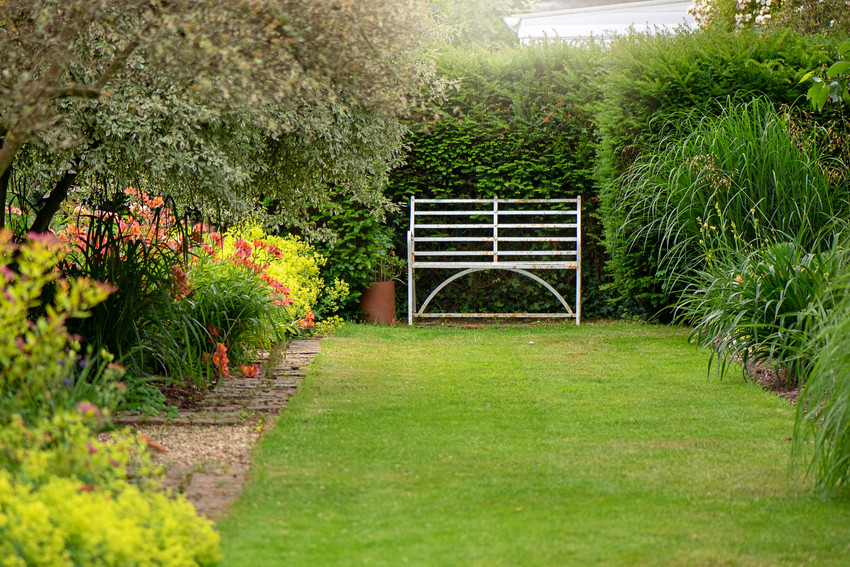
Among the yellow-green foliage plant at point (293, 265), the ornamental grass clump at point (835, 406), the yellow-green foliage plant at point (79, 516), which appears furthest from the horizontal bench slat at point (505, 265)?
the yellow-green foliage plant at point (79, 516)

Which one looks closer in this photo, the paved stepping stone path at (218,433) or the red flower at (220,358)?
the paved stepping stone path at (218,433)

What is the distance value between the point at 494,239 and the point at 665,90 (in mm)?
2400

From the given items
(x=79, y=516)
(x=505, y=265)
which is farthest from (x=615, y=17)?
(x=79, y=516)

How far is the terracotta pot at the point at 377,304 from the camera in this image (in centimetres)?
962

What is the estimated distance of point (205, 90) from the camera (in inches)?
148

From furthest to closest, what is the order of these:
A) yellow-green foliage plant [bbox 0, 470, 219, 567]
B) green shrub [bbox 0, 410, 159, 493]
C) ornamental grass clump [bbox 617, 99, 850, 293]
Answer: ornamental grass clump [bbox 617, 99, 850, 293] → green shrub [bbox 0, 410, 159, 493] → yellow-green foliage plant [bbox 0, 470, 219, 567]

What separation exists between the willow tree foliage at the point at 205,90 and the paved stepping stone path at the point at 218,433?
1.16 metres

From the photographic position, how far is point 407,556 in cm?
280

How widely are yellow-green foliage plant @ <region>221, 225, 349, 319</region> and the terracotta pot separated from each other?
0.34 m

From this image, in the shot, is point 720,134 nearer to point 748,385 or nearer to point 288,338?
point 748,385

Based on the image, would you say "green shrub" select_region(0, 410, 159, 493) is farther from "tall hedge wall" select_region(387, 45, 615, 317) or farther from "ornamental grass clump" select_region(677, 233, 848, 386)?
"tall hedge wall" select_region(387, 45, 615, 317)

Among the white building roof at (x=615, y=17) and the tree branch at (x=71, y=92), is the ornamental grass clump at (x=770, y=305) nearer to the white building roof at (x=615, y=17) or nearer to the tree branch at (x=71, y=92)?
the tree branch at (x=71, y=92)

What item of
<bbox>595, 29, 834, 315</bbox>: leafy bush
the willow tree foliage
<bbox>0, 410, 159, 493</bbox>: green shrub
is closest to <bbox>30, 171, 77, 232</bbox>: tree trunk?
the willow tree foliage

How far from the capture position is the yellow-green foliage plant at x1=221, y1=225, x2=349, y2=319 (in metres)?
7.20
